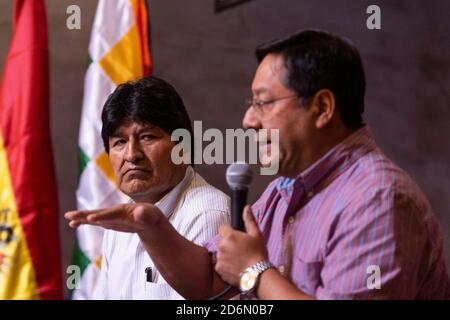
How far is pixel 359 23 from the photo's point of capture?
3344mm

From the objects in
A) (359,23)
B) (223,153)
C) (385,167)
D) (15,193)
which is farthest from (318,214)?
(359,23)

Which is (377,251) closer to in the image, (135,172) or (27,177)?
(135,172)

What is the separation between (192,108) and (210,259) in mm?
1694

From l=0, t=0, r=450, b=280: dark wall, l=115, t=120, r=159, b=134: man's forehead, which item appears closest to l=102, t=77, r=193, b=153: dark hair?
l=115, t=120, r=159, b=134: man's forehead

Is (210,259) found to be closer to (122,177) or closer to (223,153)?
(122,177)

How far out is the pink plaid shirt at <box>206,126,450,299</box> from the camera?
1252 millimetres

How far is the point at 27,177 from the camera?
282cm

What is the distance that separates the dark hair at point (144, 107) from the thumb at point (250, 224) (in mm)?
763

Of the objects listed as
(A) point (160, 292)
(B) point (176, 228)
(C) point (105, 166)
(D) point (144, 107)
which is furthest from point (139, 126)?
(C) point (105, 166)

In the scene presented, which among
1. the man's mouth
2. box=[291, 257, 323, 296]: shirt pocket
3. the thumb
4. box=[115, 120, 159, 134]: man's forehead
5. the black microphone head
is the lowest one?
box=[291, 257, 323, 296]: shirt pocket

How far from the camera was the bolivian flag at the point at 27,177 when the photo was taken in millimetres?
2768

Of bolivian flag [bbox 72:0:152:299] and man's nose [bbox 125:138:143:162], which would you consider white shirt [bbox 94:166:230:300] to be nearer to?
man's nose [bbox 125:138:143:162]

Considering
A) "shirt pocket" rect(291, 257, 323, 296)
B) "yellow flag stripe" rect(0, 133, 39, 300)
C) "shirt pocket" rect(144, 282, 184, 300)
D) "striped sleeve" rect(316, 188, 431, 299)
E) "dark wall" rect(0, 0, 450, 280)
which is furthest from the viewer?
"dark wall" rect(0, 0, 450, 280)

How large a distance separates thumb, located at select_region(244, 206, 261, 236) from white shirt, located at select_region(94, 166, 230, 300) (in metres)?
0.54
